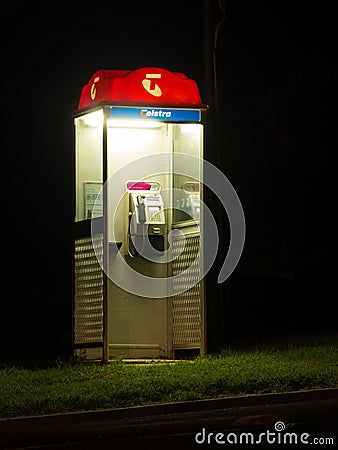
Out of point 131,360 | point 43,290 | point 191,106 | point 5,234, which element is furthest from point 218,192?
point 5,234

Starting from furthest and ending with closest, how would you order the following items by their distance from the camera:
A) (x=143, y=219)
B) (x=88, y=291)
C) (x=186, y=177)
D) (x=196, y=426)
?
1. (x=186, y=177)
2. (x=143, y=219)
3. (x=88, y=291)
4. (x=196, y=426)

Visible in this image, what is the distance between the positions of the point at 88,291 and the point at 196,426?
4.00 meters

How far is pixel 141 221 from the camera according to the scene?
12875 millimetres

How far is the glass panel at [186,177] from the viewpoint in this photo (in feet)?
42.4

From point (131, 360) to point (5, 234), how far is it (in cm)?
2123

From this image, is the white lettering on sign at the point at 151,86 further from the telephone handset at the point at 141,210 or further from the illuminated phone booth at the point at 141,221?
the telephone handset at the point at 141,210

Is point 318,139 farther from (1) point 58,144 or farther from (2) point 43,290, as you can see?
(1) point 58,144

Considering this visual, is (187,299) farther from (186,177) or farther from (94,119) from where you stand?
(94,119)

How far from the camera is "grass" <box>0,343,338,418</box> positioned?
9.87 metres

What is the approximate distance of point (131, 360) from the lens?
12703mm

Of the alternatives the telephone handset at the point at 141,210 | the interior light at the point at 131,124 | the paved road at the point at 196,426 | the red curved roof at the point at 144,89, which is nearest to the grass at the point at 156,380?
the paved road at the point at 196,426

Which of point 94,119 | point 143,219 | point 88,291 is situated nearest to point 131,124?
point 94,119

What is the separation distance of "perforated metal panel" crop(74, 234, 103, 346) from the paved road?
111 inches

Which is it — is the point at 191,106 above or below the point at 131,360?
above
